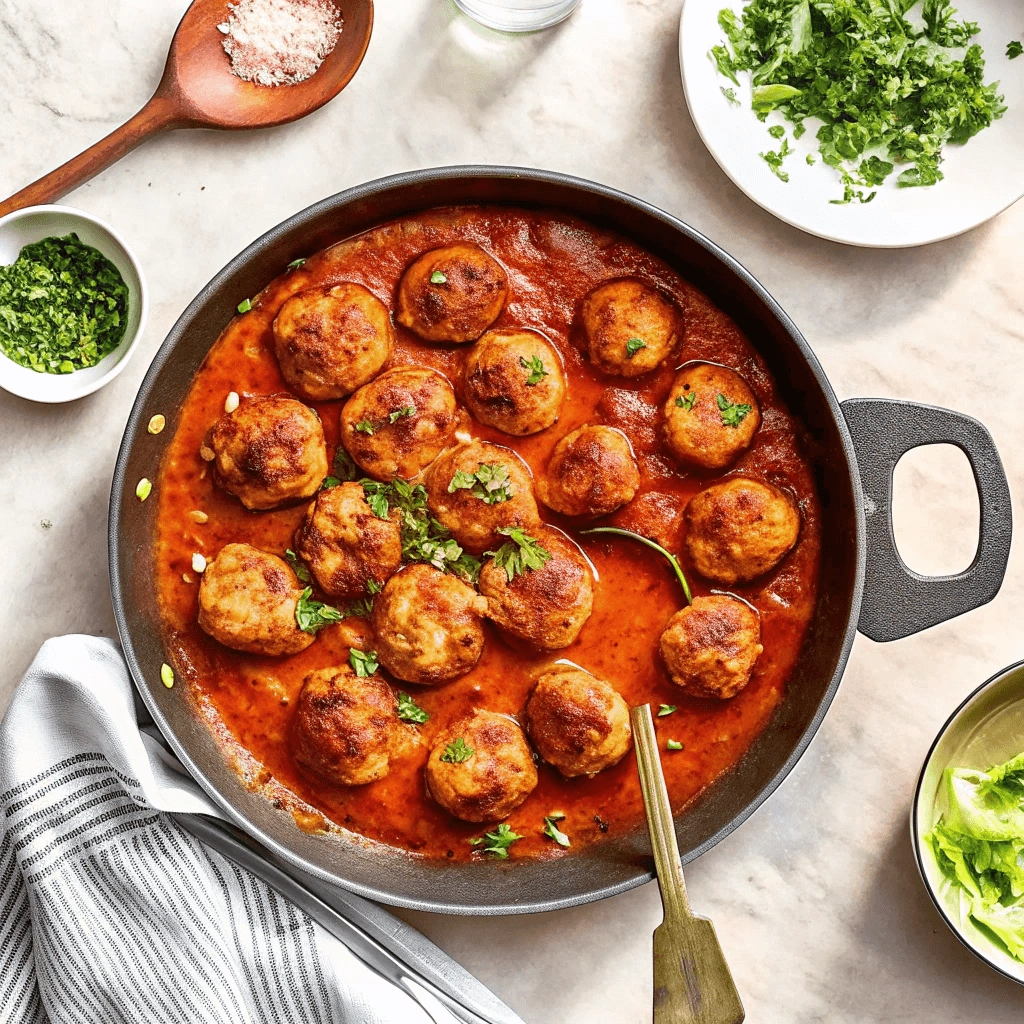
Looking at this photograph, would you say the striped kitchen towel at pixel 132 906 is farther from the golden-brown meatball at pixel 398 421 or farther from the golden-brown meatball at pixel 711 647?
the golden-brown meatball at pixel 711 647

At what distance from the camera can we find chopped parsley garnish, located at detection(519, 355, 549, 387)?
3408 mm

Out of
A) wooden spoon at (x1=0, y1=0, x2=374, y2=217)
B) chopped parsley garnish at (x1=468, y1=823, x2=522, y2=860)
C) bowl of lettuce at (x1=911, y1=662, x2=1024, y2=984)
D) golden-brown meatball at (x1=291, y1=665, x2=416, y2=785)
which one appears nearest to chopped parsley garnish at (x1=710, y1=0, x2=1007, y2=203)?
wooden spoon at (x1=0, y1=0, x2=374, y2=217)

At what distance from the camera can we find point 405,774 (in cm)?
359

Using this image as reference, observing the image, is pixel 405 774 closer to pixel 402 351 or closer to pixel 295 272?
pixel 402 351

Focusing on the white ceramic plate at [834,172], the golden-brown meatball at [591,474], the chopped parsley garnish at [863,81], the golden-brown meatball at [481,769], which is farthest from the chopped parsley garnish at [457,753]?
the chopped parsley garnish at [863,81]

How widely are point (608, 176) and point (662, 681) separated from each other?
187 centimetres

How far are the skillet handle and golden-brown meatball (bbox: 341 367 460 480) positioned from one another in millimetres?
1371

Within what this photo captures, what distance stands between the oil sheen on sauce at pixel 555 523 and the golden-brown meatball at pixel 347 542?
16cm

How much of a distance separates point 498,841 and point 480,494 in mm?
1206

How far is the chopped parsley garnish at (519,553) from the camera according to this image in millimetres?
3432

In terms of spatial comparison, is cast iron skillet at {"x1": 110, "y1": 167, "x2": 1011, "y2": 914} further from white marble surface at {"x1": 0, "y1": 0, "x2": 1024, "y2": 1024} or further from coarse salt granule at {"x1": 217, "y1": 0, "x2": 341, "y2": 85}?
coarse salt granule at {"x1": 217, "y1": 0, "x2": 341, "y2": 85}

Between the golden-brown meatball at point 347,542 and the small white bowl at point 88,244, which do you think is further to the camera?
the small white bowl at point 88,244

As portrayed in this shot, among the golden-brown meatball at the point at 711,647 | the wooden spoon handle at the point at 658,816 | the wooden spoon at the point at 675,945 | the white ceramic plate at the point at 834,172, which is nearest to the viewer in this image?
the wooden spoon at the point at 675,945

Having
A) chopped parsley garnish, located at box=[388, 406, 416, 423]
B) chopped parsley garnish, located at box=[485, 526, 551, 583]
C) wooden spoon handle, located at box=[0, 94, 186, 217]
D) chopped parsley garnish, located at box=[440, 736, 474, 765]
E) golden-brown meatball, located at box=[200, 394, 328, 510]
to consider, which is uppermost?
wooden spoon handle, located at box=[0, 94, 186, 217]
